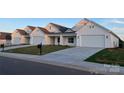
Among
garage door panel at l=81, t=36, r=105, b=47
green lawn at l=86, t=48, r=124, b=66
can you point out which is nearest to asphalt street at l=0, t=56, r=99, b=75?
green lawn at l=86, t=48, r=124, b=66

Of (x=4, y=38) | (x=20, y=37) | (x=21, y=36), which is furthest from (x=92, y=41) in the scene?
(x=4, y=38)

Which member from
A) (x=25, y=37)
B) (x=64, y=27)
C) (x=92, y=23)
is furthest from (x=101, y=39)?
(x=25, y=37)

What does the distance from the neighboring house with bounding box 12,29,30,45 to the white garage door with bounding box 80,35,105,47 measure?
16.5m

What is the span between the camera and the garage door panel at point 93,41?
2655 cm

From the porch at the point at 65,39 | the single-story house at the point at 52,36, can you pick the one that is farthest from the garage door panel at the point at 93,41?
the single-story house at the point at 52,36

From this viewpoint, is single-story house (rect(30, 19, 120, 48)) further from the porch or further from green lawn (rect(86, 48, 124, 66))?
green lawn (rect(86, 48, 124, 66))

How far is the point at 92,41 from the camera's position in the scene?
2738 cm

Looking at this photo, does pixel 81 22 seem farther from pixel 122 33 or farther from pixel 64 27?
pixel 122 33

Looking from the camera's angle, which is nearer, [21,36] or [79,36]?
[79,36]

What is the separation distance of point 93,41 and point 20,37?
65.8 feet

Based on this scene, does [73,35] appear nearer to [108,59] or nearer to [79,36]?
[79,36]

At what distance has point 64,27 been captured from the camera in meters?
38.4

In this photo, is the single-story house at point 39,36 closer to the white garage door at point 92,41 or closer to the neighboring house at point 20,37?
the neighboring house at point 20,37

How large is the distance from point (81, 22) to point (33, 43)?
1124 centimetres
